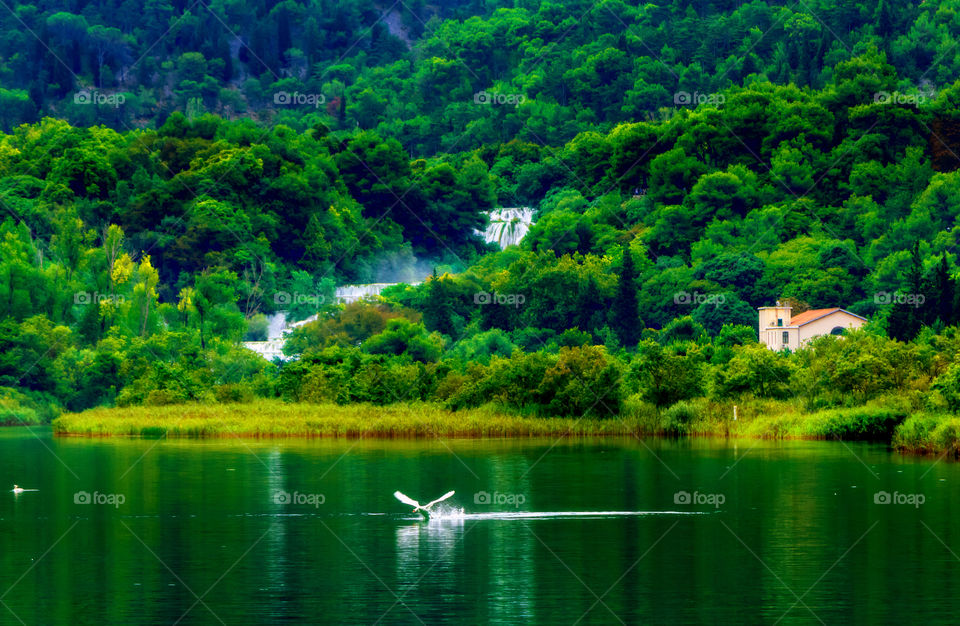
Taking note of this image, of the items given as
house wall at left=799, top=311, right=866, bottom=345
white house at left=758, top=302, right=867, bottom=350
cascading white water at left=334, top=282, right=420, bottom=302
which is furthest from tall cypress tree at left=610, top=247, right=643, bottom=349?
cascading white water at left=334, top=282, right=420, bottom=302

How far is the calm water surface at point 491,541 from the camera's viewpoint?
2505 centimetres

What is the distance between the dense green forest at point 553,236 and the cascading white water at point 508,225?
6.69ft

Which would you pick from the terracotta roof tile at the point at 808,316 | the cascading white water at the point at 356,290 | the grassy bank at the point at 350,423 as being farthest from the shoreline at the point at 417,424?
the cascading white water at the point at 356,290

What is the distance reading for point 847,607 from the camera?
2477cm

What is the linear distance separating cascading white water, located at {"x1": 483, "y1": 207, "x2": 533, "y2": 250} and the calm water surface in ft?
365

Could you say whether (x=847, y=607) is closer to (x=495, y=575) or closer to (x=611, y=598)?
(x=611, y=598)

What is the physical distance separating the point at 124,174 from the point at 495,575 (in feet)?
408

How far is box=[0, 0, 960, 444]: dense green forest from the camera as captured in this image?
7181cm

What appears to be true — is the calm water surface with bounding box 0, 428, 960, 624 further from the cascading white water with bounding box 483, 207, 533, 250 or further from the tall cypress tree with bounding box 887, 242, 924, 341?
the cascading white water with bounding box 483, 207, 533, 250

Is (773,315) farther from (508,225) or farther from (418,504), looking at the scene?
(508,225)

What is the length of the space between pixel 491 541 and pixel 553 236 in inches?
4039

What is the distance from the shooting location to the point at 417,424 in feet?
210

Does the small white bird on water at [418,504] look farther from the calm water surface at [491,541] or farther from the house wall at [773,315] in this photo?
the house wall at [773,315]

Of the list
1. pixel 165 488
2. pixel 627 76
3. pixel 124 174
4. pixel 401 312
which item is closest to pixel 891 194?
pixel 401 312
